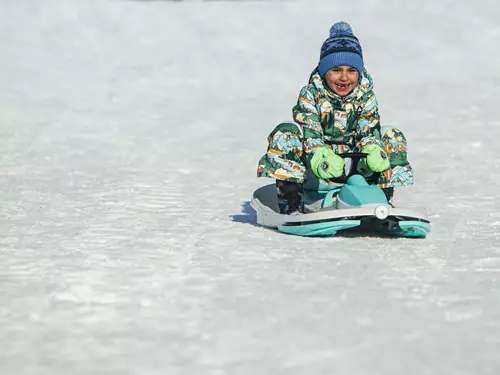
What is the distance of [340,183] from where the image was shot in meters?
5.58

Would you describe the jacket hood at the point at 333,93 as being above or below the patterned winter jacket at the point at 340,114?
above

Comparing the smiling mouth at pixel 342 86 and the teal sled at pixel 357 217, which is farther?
the smiling mouth at pixel 342 86

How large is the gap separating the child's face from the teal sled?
0.68 meters

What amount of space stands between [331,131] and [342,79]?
1.13 feet

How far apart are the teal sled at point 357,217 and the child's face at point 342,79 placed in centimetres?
68

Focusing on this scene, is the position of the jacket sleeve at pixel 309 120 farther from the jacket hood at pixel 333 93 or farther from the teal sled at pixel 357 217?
the teal sled at pixel 357 217

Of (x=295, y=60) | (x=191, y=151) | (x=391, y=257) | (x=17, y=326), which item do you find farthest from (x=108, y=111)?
(x=17, y=326)

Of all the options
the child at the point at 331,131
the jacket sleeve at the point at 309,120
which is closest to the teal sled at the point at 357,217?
the child at the point at 331,131

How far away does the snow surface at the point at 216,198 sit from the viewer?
10.1 ft

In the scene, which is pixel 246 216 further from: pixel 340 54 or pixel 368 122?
pixel 340 54

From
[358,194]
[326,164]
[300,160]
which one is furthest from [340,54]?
[358,194]

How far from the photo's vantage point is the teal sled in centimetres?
489

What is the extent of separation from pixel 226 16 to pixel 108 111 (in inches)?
218

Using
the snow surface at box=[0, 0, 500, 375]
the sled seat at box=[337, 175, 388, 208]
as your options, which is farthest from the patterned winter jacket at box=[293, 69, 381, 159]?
the snow surface at box=[0, 0, 500, 375]
